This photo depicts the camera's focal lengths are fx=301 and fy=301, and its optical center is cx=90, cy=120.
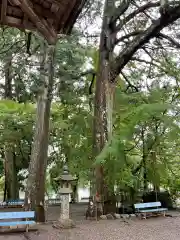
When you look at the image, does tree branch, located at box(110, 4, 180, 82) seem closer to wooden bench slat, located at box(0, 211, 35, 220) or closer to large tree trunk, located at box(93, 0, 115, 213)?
large tree trunk, located at box(93, 0, 115, 213)

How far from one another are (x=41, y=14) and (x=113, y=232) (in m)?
4.92

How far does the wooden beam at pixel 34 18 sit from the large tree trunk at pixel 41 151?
2536mm

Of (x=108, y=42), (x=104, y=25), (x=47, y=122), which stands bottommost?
(x=47, y=122)

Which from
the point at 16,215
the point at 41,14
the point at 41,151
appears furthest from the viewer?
the point at 41,151

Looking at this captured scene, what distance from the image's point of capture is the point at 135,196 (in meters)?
11.4

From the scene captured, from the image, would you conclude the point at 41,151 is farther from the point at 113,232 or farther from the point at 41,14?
the point at 41,14

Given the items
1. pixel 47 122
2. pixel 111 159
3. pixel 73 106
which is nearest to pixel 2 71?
pixel 73 106

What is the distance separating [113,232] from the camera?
6867mm

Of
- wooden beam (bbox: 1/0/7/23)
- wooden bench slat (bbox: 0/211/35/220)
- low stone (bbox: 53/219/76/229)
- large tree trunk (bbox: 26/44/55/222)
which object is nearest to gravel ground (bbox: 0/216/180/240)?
low stone (bbox: 53/219/76/229)

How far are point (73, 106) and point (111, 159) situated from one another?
14.8ft

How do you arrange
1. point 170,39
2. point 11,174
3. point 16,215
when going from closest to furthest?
point 16,215, point 170,39, point 11,174

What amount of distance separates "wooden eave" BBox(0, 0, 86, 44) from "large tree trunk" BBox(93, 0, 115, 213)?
4355 millimetres

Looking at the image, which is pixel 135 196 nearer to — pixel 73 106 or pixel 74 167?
pixel 74 167

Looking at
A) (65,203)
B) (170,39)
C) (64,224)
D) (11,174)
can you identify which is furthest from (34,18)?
(11,174)
